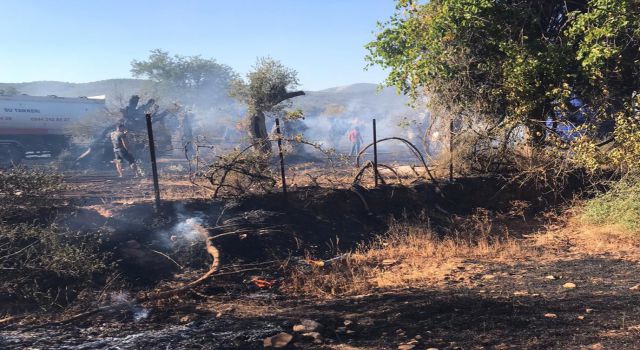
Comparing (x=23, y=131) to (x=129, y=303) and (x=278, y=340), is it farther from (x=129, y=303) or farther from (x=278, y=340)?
(x=278, y=340)

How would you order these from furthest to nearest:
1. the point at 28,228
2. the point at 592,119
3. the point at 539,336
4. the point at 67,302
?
the point at 592,119
the point at 28,228
the point at 67,302
the point at 539,336

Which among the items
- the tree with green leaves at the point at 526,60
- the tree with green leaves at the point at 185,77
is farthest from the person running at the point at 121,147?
the tree with green leaves at the point at 185,77

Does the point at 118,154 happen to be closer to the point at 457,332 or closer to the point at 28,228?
the point at 28,228

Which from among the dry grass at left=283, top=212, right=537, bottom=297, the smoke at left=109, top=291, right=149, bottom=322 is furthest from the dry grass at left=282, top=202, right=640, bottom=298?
the smoke at left=109, top=291, right=149, bottom=322

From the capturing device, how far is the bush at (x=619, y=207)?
688cm

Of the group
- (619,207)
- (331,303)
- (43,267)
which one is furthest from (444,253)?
(43,267)

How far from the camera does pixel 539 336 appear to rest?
3.35 m

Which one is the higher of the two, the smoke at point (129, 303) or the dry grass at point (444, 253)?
the smoke at point (129, 303)

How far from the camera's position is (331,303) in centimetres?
457

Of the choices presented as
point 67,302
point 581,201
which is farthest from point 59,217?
point 581,201

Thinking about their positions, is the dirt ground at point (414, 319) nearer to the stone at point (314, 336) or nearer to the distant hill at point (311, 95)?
the stone at point (314, 336)

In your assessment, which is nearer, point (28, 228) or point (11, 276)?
point (11, 276)

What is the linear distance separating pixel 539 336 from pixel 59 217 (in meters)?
6.29

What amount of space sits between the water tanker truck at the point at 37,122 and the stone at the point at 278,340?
19940 mm
